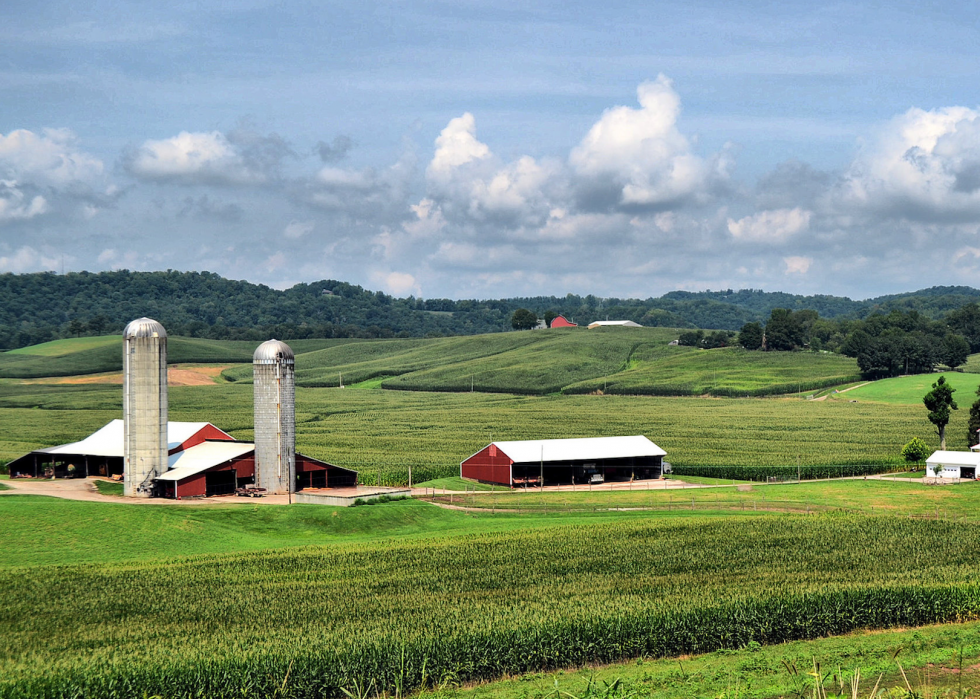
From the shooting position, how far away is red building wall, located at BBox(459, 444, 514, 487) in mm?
72562

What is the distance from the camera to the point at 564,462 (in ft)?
244

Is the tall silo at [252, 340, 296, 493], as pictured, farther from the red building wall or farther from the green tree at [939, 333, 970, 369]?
the green tree at [939, 333, 970, 369]

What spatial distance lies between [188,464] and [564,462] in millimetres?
27145

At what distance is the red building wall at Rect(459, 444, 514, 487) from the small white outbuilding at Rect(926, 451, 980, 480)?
104 feet

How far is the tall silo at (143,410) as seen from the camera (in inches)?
2427

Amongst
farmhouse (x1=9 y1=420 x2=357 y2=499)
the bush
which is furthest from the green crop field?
farmhouse (x1=9 y1=420 x2=357 y2=499)

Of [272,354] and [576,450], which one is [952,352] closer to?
[576,450]

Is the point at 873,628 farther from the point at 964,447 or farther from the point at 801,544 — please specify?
the point at 964,447

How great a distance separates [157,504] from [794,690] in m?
41.3

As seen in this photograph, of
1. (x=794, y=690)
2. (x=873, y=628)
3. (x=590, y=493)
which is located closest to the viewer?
(x=794, y=690)

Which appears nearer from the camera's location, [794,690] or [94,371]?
[794,690]

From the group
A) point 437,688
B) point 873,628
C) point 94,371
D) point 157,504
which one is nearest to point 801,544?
point 873,628

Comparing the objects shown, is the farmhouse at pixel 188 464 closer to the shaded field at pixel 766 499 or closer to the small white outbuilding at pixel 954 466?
the shaded field at pixel 766 499

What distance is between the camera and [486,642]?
2688 cm
